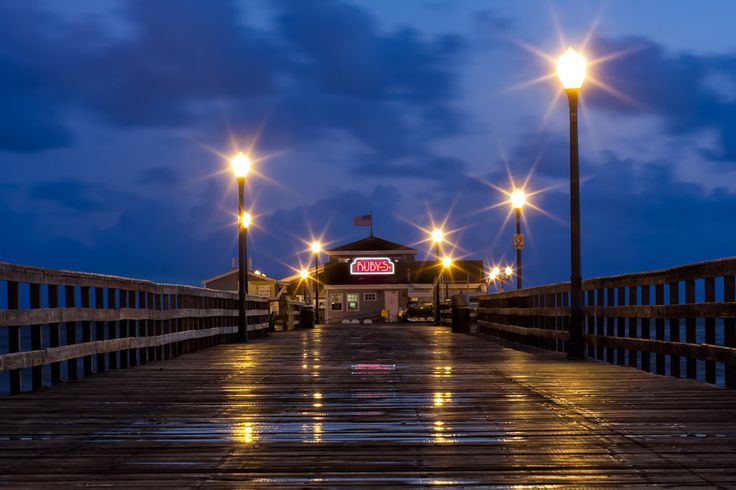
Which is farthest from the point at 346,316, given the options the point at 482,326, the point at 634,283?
the point at 634,283

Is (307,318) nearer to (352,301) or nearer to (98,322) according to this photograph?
(98,322)

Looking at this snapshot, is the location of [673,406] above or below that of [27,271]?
below

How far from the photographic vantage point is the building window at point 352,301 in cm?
9194

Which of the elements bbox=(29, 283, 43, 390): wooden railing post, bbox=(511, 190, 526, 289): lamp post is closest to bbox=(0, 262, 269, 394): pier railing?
→ bbox=(29, 283, 43, 390): wooden railing post

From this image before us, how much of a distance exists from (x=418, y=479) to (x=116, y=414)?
154 inches

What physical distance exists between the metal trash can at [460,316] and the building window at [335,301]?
56.8m

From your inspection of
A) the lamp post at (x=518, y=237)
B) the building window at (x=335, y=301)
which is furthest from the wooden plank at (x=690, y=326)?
the building window at (x=335, y=301)

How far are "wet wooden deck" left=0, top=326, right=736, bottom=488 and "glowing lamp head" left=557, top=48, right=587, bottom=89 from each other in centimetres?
602

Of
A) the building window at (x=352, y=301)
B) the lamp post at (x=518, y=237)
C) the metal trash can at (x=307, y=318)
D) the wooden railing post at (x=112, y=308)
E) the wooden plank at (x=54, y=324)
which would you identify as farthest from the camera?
the building window at (x=352, y=301)

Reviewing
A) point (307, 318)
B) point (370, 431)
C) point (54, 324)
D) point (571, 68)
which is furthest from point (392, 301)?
point (370, 431)

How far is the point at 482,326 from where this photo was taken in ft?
105

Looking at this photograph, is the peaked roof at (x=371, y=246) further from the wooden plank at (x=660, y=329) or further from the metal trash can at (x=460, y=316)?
the wooden plank at (x=660, y=329)

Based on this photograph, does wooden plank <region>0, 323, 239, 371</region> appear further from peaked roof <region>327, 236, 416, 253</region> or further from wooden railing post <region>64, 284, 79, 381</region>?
peaked roof <region>327, 236, 416, 253</region>

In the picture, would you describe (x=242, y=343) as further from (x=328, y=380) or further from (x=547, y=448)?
(x=547, y=448)
